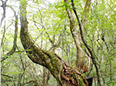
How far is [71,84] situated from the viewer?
4.12m

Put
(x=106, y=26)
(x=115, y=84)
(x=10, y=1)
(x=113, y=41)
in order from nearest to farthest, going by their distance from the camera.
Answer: (x=10, y=1) → (x=106, y=26) → (x=113, y=41) → (x=115, y=84)

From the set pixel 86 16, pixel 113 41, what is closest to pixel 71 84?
pixel 86 16

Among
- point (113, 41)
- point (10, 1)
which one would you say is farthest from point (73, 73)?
point (10, 1)

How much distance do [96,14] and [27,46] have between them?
2676mm

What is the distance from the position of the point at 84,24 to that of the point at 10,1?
2.79 metres

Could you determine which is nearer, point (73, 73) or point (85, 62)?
point (73, 73)

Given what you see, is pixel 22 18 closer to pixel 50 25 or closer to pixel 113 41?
pixel 50 25

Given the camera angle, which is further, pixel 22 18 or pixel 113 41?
pixel 113 41

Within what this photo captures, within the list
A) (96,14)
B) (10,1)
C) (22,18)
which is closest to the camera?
(10,1)

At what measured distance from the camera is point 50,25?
678 centimetres

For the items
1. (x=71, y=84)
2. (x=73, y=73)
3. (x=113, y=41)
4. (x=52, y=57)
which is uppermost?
(x=113, y=41)

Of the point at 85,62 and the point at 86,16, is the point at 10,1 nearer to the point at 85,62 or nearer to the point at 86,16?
the point at 86,16

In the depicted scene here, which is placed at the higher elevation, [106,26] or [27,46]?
[106,26]

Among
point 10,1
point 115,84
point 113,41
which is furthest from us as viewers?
point 115,84
